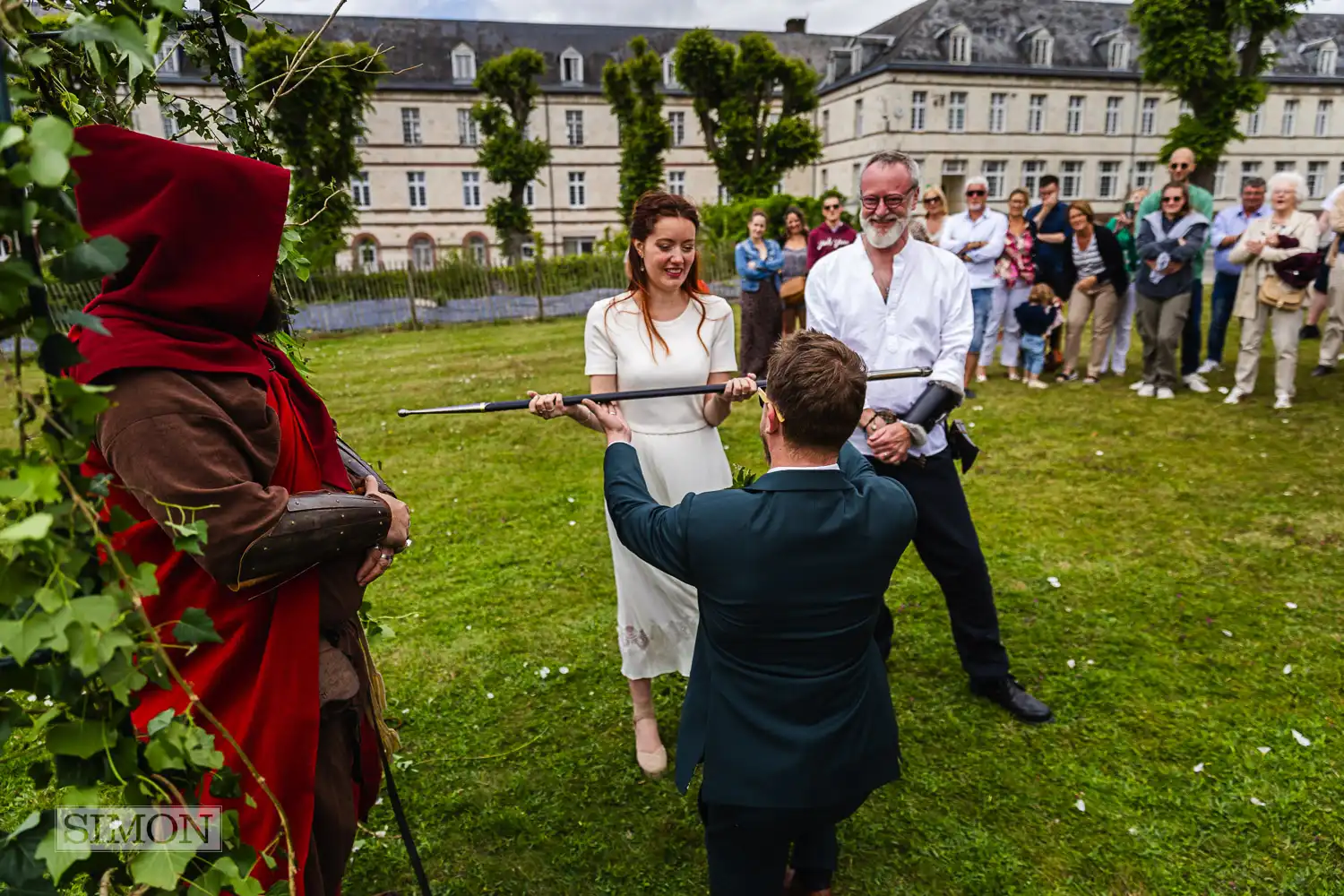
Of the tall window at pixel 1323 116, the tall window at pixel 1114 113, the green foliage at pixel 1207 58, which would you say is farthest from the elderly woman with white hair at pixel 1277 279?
the tall window at pixel 1323 116

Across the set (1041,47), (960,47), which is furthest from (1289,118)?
(960,47)

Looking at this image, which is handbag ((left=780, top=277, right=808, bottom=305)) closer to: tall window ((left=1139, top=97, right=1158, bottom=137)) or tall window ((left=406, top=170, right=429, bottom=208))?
tall window ((left=406, top=170, right=429, bottom=208))

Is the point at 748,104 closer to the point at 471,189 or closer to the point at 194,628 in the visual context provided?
the point at 471,189

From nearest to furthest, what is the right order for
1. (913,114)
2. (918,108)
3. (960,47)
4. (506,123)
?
(506,123) → (960,47) → (913,114) → (918,108)

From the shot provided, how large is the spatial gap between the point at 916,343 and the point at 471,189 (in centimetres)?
4812

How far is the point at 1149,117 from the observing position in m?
48.2

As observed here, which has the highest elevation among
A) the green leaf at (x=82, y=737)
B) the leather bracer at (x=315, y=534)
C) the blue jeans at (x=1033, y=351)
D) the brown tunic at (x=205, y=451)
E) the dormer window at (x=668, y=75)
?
the dormer window at (x=668, y=75)

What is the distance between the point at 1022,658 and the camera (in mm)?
4555

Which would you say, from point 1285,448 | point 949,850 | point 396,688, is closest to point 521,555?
point 396,688

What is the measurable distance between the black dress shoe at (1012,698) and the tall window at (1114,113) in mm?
52670

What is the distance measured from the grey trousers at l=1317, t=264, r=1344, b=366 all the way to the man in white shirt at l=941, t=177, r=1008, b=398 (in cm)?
354

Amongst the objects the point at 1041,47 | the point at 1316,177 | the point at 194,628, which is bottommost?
the point at 194,628

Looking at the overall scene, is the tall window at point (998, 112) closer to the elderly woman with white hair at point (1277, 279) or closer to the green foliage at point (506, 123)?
the green foliage at point (506, 123)

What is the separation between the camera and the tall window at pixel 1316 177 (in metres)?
49.7
